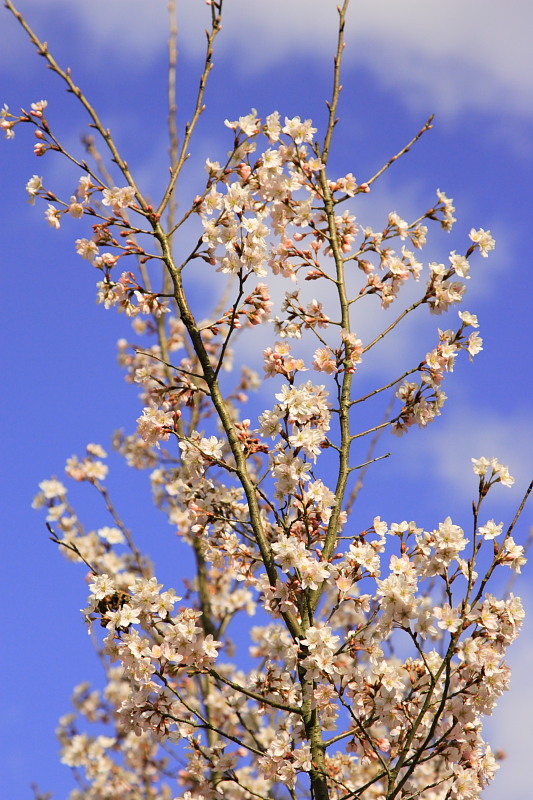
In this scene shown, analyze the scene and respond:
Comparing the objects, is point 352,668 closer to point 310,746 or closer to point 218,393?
point 310,746

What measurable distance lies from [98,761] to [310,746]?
6572 millimetres

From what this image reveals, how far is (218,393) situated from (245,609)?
437 cm

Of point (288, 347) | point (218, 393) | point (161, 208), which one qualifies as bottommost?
point (218, 393)

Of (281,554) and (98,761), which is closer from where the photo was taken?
(281,554)

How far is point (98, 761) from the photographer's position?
30.5ft

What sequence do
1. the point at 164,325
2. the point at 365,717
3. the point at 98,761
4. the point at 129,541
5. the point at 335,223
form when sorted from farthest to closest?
the point at 98,761, the point at 164,325, the point at 129,541, the point at 335,223, the point at 365,717

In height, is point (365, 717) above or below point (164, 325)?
below

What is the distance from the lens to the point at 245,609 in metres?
7.94

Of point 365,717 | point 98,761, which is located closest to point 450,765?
point 365,717

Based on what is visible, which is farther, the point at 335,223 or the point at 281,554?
the point at 335,223

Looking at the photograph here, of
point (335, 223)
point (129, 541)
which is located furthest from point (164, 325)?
point (335, 223)

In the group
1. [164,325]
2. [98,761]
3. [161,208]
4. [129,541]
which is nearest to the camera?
[161,208]

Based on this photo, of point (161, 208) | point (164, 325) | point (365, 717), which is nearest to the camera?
point (365, 717)

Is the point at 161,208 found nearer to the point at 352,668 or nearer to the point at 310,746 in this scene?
the point at 352,668
